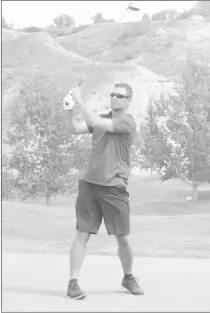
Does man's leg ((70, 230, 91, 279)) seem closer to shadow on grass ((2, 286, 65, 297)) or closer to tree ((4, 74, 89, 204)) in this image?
shadow on grass ((2, 286, 65, 297))

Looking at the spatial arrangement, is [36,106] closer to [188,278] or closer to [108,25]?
[108,25]

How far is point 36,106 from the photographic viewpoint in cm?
595

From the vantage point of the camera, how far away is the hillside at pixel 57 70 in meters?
5.85

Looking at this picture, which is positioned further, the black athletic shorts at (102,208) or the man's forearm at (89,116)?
the black athletic shorts at (102,208)

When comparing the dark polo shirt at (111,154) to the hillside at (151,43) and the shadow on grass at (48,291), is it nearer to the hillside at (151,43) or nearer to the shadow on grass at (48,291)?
the shadow on grass at (48,291)

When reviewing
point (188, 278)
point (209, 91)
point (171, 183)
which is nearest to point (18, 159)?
point (171, 183)

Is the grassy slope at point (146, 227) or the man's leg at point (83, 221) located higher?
the man's leg at point (83, 221)

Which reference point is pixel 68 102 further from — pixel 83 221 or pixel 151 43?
pixel 151 43

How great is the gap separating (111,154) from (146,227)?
2.60 meters

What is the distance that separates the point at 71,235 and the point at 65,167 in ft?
1.92

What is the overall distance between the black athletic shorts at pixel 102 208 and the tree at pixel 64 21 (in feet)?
9.04

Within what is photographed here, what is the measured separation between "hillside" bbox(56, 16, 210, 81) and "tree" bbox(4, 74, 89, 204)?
49cm

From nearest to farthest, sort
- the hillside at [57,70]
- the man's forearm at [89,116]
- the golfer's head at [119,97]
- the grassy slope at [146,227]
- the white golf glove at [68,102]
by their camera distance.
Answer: the man's forearm at [89,116], the white golf glove at [68,102], the golfer's head at [119,97], the grassy slope at [146,227], the hillside at [57,70]

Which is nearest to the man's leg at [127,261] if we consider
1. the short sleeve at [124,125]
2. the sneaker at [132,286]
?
the sneaker at [132,286]
